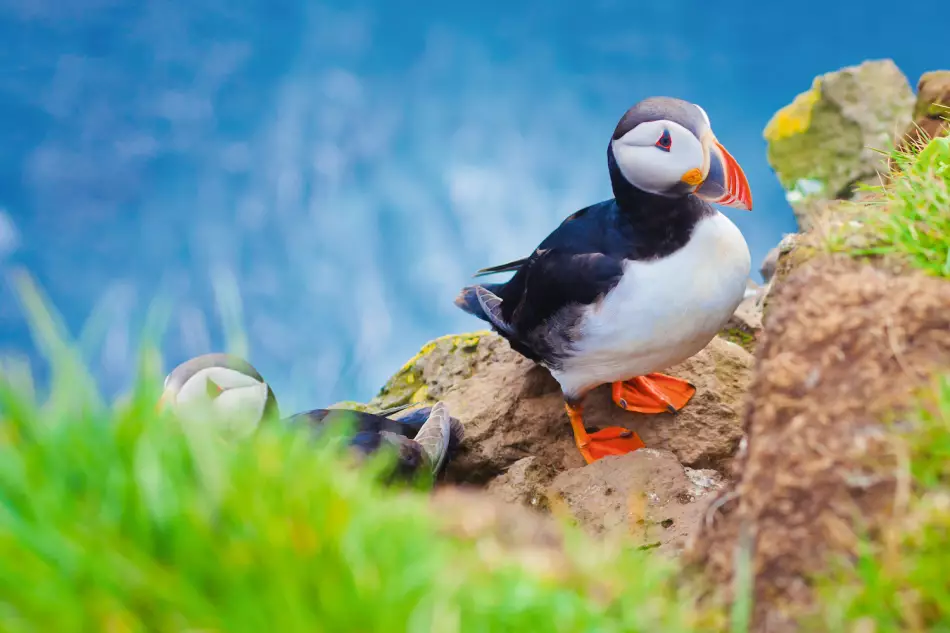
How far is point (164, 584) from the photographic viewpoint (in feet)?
4.16

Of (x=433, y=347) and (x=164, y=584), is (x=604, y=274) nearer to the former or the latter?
(x=433, y=347)

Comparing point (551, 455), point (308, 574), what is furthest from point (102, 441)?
point (551, 455)

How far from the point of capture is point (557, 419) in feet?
14.8

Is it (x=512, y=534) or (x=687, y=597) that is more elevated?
(x=512, y=534)

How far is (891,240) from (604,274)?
1499 mm

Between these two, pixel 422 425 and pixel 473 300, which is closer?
pixel 422 425

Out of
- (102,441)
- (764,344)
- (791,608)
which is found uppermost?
(102,441)

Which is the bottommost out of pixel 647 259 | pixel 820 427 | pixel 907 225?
pixel 820 427

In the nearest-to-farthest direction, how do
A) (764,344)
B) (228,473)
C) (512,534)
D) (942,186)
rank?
(228,473)
(512,534)
(764,344)
(942,186)

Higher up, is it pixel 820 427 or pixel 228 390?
pixel 228 390

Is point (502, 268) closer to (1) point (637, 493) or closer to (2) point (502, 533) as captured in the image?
(1) point (637, 493)

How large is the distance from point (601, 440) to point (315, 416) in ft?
4.50

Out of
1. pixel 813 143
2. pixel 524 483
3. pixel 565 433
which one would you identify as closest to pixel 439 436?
pixel 524 483

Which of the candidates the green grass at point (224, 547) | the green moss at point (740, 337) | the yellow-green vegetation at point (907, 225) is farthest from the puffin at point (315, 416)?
the green moss at point (740, 337)
